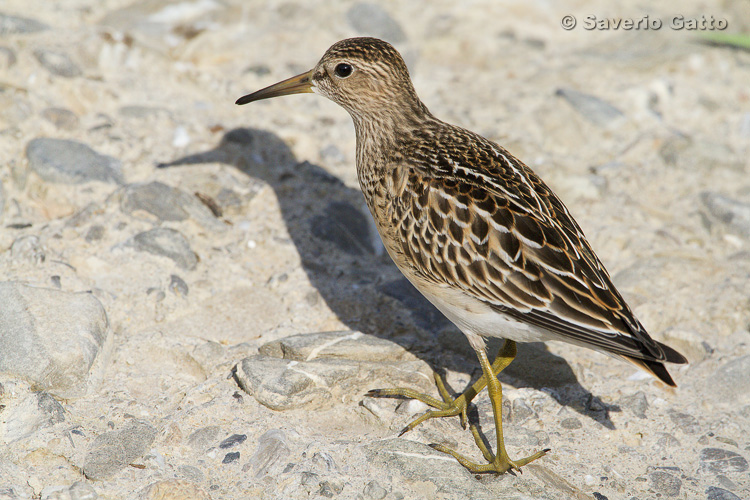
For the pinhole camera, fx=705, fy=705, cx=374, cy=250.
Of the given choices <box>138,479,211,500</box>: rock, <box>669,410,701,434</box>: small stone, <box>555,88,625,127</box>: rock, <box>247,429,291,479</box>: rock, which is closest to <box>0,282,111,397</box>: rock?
<box>138,479,211,500</box>: rock

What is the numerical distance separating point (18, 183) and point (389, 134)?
3.07m

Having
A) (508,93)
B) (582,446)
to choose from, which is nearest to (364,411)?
(582,446)

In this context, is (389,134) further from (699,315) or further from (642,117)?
(642,117)

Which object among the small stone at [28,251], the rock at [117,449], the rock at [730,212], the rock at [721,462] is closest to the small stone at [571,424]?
the rock at [721,462]

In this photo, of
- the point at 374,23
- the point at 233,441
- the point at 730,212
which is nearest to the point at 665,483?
the point at 233,441

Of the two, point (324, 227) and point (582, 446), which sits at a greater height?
point (324, 227)

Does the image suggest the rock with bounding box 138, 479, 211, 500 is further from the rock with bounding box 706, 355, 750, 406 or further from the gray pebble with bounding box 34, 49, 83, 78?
the gray pebble with bounding box 34, 49, 83, 78

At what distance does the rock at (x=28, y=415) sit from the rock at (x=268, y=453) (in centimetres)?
117

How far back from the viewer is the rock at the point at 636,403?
4.73 metres

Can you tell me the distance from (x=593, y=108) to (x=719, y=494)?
437 cm

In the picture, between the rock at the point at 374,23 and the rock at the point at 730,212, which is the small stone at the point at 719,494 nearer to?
the rock at the point at 730,212

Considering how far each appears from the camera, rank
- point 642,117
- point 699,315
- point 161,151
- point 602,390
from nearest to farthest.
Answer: point 602,390 < point 699,315 < point 161,151 < point 642,117

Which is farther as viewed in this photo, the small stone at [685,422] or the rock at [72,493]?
the small stone at [685,422]

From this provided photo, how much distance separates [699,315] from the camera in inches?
217
